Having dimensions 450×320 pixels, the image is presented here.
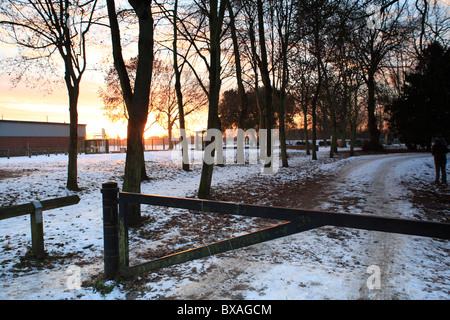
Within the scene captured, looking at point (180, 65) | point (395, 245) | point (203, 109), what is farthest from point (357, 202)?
point (203, 109)

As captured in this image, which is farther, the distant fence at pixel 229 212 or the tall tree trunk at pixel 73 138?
the tall tree trunk at pixel 73 138

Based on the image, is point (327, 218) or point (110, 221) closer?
point (327, 218)

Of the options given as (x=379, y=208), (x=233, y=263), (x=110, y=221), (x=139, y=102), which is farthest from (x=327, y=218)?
(x=379, y=208)

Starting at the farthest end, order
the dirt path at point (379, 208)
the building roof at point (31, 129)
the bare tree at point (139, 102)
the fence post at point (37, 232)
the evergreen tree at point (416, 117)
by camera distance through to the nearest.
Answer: the building roof at point (31, 129) < the evergreen tree at point (416, 117) < the bare tree at point (139, 102) < the fence post at point (37, 232) < the dirt path at point (379, 208)

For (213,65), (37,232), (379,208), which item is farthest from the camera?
(213,65)

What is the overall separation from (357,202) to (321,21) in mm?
5240

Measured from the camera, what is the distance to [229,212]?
98.0 inches

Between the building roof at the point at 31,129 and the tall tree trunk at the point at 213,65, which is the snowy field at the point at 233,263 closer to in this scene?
the tall tree trunk at the point at 213,65

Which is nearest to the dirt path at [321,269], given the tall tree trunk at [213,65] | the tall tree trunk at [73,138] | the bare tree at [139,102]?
the bare tree at [139,102]

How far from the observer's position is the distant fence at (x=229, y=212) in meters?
1.78

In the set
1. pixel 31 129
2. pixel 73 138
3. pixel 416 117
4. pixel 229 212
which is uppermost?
pixel 31 129

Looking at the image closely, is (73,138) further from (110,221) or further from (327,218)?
(327,218)

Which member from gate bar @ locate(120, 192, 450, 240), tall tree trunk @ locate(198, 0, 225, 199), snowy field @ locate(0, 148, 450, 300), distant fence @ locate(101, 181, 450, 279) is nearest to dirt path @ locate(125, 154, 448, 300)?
snowy field @ locate(0, 148, 450, 300)

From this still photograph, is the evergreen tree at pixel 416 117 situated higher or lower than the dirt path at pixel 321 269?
higher
